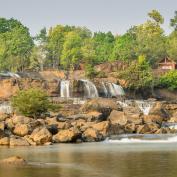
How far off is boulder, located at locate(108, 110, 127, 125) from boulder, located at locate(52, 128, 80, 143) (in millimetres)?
14713

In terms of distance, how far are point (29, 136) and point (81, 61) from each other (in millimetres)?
82132

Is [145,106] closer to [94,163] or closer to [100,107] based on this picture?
[100,107]

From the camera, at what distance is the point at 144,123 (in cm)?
7344

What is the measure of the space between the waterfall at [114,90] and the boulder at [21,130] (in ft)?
145

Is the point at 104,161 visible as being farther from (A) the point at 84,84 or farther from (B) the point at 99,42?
(B) the point at 99,42

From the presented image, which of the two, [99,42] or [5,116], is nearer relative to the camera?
[5,116]

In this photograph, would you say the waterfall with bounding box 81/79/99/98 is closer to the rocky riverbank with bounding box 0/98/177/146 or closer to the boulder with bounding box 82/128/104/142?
the rocky riverbank with bounding box 0/98/177/146

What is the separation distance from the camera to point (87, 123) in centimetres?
6650

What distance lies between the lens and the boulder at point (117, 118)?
2845 inches

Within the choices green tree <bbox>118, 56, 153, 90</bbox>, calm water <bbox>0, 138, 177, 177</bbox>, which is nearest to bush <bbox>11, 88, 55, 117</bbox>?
Result: calm water <bbox>0, 138, 177, 177</bbox>

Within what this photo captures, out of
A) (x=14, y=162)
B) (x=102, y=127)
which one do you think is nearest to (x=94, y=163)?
(x=14, y=162)

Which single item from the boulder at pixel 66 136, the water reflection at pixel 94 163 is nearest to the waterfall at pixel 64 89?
the boulder at pixel 66 136

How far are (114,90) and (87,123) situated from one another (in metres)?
36.6

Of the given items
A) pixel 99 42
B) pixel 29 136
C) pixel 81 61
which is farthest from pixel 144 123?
pixel 99 42
